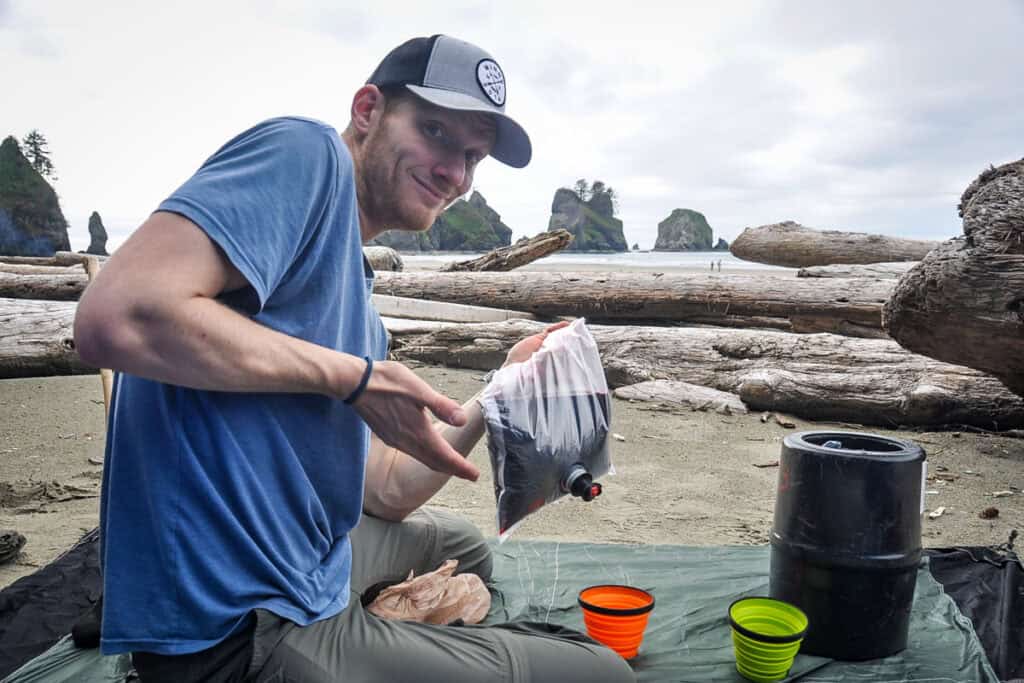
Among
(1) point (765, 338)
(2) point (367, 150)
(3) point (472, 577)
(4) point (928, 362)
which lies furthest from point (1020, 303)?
(2) point (367, 150)

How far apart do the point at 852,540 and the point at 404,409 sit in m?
1.80

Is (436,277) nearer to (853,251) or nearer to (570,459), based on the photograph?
(853,251)

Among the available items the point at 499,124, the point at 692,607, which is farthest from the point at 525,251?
the point at 499,124

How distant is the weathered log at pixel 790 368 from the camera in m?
6.22

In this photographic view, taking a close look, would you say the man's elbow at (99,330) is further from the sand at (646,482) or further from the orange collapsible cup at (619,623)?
the sand at (646,482)

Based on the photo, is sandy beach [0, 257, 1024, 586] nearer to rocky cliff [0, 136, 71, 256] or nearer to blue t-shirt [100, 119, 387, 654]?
blue t-shirt [100, 119, 387, 654]

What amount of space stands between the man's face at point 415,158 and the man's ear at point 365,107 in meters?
0.03

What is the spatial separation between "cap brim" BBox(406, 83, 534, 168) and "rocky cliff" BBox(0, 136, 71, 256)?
5120 cm

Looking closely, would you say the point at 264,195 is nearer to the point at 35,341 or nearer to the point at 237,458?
the point at 237,458

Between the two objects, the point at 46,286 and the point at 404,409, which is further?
the point at 46,286

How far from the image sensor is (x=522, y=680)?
1880 millimetres

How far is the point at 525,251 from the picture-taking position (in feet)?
37.0

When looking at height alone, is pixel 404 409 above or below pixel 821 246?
below

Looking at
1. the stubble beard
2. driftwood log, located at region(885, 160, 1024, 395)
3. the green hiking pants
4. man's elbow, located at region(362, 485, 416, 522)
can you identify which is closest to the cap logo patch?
the stubble beard
